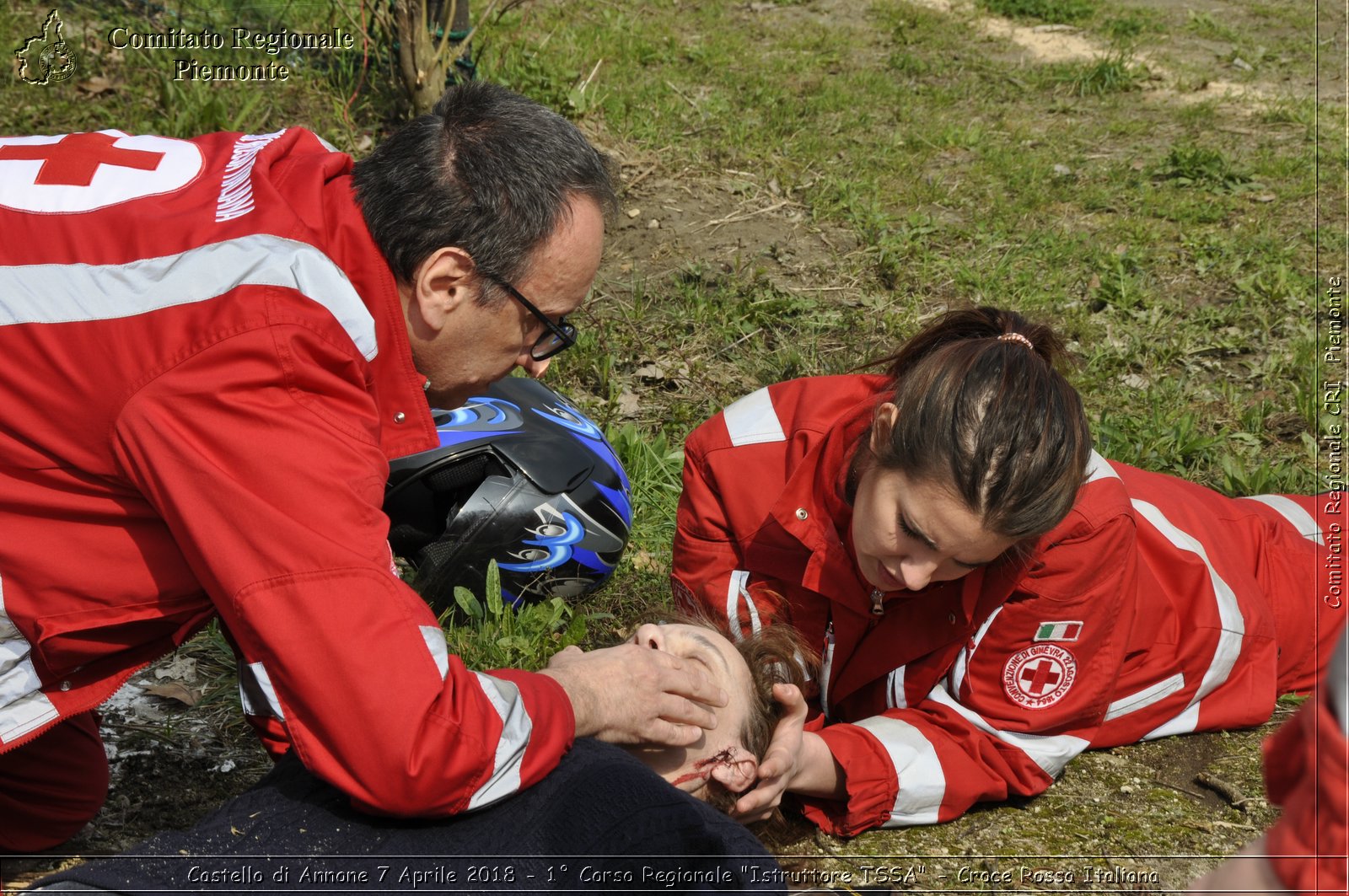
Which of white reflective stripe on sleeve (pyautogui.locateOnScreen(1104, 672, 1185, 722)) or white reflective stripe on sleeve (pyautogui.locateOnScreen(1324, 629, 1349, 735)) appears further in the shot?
white reflective stripe on sleeve (pyautogui.locateOnScreen(1104, 672, 1185, 722))

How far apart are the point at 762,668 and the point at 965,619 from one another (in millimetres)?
539

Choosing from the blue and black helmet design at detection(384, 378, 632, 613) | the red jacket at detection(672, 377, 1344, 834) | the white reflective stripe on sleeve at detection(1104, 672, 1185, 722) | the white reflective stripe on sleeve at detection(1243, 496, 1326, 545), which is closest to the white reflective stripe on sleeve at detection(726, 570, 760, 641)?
the red jacket at detection(672, 377, 1344, 834)

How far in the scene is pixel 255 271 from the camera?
2080mm

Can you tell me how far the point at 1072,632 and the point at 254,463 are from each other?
2064 millimetres

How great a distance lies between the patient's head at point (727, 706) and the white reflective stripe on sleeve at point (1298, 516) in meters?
2.00

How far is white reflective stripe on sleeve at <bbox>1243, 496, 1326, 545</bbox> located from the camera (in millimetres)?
3982

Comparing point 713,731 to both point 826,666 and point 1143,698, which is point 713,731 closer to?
point 826,666

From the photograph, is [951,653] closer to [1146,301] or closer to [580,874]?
[580,874]

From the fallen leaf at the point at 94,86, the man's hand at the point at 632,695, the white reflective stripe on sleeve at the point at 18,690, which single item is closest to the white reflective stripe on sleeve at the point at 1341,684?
the man's hand at the point at 632,695

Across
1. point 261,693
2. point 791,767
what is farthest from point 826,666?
point 261,693

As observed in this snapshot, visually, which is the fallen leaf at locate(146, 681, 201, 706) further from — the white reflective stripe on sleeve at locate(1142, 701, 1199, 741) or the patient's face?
the white reflective stripe on sleeve at locate(1142, 701, 1199, 741)

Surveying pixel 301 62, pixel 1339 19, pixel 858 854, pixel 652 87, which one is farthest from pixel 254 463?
pixel 1339 19

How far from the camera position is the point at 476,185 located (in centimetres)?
247

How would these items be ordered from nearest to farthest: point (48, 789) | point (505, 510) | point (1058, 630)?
point (48, 789) < point (1058, 630) < point (505, 510)
